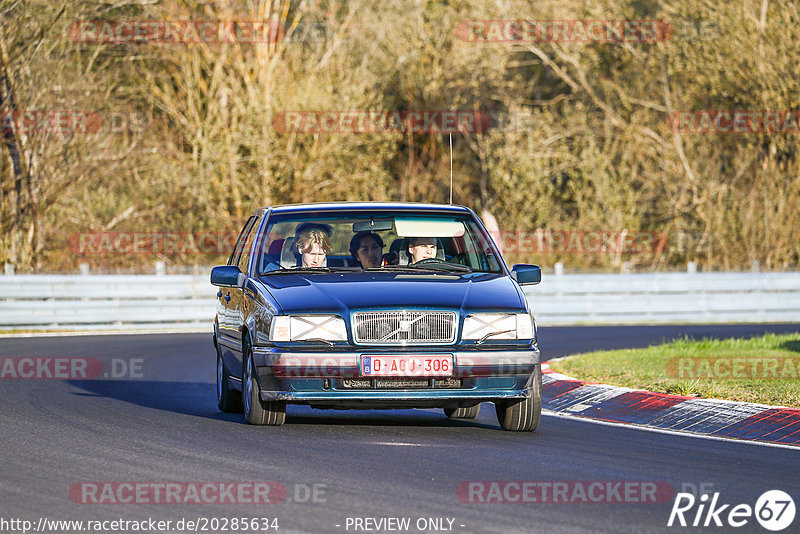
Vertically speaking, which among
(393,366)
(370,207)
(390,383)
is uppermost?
(370,207)

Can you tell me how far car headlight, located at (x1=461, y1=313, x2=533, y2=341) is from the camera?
31.0 feet

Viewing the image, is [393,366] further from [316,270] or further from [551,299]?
[551,299]

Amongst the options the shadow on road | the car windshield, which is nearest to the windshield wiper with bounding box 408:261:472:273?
the car windshield

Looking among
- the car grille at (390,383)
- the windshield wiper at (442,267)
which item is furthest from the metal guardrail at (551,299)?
the car grille at (390,383)

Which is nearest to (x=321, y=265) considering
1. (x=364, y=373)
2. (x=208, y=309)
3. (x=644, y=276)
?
(x=364, y=373)

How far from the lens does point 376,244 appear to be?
420 inches

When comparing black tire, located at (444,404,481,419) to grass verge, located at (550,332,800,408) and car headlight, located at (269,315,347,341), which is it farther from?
car headlight, located at (269,315,347,341)

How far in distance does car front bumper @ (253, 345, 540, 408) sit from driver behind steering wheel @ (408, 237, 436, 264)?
1466 mm

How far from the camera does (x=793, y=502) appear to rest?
279 inches

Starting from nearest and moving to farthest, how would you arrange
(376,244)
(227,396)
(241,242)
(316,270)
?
1. (316,270)
2. (376,244)
3. (227,396)
4. (241,242)

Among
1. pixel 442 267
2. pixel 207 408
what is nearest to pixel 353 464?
pixel 442 267

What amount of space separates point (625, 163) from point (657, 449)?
31783 millimetres

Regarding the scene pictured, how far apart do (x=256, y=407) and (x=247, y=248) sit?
2023mm

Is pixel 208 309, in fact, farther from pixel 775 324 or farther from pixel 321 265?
pixel 321 265
